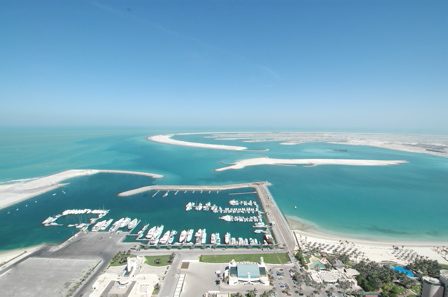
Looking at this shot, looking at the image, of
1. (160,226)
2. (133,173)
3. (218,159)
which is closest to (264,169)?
(218,159)

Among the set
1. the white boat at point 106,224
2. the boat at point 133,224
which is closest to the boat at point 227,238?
the boat at point 133,224

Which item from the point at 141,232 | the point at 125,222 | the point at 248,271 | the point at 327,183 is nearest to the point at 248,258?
the point at 248,271

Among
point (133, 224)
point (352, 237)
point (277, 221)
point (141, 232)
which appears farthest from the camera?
point (277, 221)

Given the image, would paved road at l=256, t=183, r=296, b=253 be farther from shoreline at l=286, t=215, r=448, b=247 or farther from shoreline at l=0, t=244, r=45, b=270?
shoreline at l=0, t=244, r=45, b=270

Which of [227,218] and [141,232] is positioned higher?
[227,218]

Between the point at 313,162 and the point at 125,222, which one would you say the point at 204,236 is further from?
the point at 313,162

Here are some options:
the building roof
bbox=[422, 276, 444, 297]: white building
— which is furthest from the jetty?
bbox=[422, 276, 444, 297]: white building

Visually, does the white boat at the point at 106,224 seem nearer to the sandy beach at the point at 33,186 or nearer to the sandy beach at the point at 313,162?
the sandy beach at the point at 33,186

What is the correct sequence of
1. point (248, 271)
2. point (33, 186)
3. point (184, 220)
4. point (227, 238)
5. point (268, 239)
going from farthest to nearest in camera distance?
point (33, 186) → point (184, 220) → point (227, 238) → point (268, 239) → point (248, 271)
